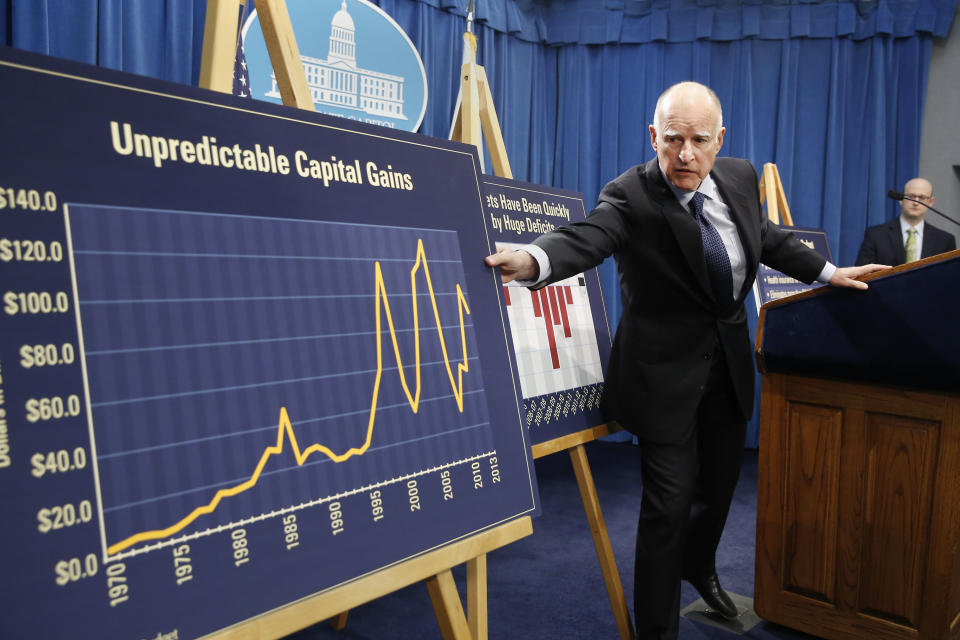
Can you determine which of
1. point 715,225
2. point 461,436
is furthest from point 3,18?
point 715,225

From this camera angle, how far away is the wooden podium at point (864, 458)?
5.15ft

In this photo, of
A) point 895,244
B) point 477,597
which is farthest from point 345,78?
point 895,244

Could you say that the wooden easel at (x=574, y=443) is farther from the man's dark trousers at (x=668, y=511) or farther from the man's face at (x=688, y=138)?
the man's face at (x=688, y=138)

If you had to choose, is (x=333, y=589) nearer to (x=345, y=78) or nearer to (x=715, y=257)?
(x=715, y=257)

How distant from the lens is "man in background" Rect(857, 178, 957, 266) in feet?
12.9

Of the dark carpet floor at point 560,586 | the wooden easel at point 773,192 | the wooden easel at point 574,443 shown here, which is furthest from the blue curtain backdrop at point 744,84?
the wooden easel at point 574,443

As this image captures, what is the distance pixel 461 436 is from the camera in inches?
44.4

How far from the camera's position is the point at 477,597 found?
1198mm

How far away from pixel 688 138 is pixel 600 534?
Result: 1.00 m

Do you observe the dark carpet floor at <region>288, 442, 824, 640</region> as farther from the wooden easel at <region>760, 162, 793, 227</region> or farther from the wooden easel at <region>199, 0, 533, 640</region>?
the wooden easel at <region>760, 162, 793, 227</region>

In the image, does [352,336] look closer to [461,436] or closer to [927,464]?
[461,436]

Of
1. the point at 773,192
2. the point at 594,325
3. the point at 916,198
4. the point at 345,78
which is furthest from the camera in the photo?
the point at 916,198

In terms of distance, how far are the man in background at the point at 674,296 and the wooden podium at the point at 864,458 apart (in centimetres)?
12

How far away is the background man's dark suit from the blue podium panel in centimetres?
12
